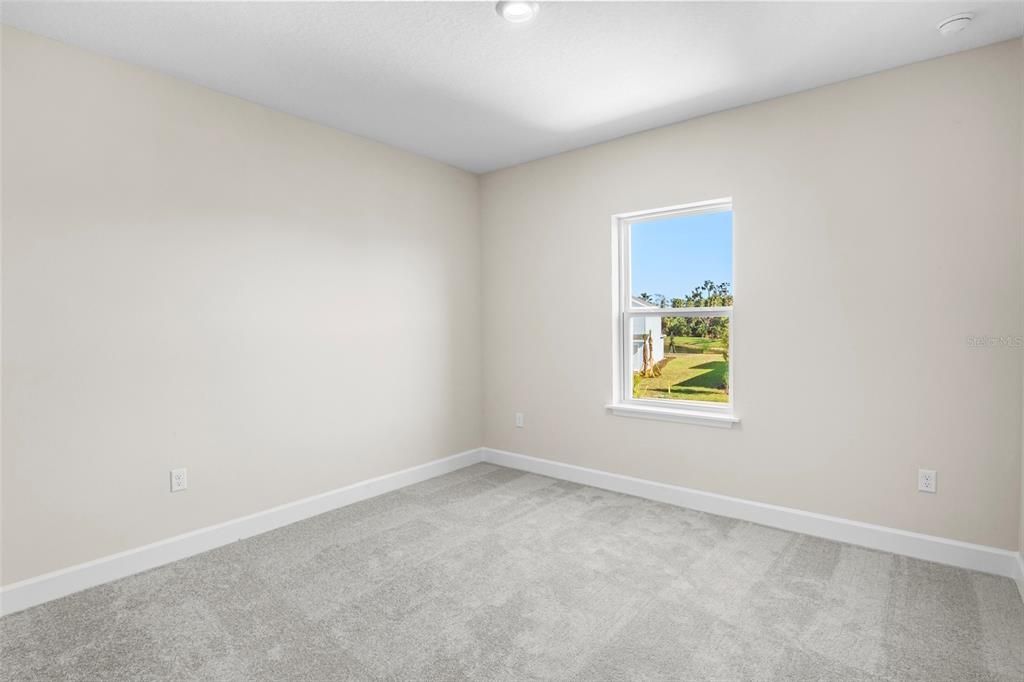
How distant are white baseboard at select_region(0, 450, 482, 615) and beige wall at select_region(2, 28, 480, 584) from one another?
2.1 inches

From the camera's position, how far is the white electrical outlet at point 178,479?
9.22 feet

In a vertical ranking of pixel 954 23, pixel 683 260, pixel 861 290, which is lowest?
pixel 861 290

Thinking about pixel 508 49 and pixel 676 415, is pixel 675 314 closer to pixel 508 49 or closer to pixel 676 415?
pixel 676 415

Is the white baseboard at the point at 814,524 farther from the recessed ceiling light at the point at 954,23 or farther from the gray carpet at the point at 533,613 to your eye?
the recessed ceiling light at the point at 954,23

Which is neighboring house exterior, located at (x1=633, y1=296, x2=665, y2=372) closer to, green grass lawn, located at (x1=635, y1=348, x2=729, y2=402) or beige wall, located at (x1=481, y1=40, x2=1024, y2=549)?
green grass lawn, located at (x1=635, y1=348, x2=729, y2=402)

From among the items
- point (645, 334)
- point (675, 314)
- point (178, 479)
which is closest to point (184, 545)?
point (178, 479)

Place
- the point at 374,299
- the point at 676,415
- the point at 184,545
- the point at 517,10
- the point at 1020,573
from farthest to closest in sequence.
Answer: the point at 374,299
the point at 676,415
the point at 184,545
the point at 1020,573
the point at 517,10

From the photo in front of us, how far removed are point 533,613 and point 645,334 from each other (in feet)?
7.30

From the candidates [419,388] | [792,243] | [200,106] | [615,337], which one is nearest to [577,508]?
[615,337]

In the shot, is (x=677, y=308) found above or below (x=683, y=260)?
below

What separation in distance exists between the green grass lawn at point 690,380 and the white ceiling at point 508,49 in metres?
1.59

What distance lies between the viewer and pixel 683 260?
367 centimetres

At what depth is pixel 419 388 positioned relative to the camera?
13.7 feet

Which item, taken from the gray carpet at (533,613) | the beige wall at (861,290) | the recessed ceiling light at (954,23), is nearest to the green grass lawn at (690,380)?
the beige wall at (861,290)
